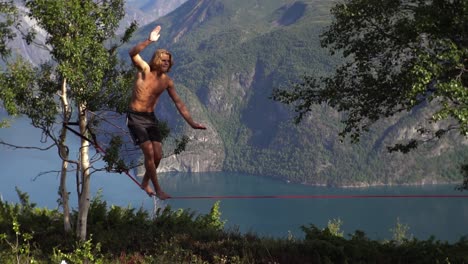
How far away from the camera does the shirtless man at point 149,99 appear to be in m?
7.33

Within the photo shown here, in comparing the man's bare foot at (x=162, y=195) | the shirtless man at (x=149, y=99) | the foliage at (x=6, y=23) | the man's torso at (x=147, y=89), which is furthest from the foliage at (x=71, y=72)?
the man's torso at (x=147, y=89)

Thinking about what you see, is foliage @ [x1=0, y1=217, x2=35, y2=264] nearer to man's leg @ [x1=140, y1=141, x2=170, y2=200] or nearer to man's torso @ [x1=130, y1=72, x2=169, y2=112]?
man's leg @ [x1=140, y1=141, x2=170, y2=200]

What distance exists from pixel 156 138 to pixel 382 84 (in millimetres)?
7075

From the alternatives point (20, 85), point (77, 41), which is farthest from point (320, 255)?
point (20, 85)

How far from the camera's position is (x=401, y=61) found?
502 inches

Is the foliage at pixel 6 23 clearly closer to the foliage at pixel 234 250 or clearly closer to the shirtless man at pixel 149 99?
the foliage at pixel 234 250

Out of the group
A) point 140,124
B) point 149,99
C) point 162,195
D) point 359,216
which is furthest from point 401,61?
point 359,216

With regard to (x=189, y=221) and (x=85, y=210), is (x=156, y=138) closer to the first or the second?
(x=85, y=210)

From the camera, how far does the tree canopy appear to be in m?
9.71

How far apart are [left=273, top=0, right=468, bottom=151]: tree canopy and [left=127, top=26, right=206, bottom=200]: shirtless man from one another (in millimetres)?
4646

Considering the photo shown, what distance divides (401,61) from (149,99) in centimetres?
750

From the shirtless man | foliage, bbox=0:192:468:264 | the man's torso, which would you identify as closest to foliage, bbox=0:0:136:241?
foliage, bbox=0:192:468:264

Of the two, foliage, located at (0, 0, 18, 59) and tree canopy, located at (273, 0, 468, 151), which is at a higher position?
foliage, located at (0, 0, 18, 59)

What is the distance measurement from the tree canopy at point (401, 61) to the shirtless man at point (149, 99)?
4.65 metres
